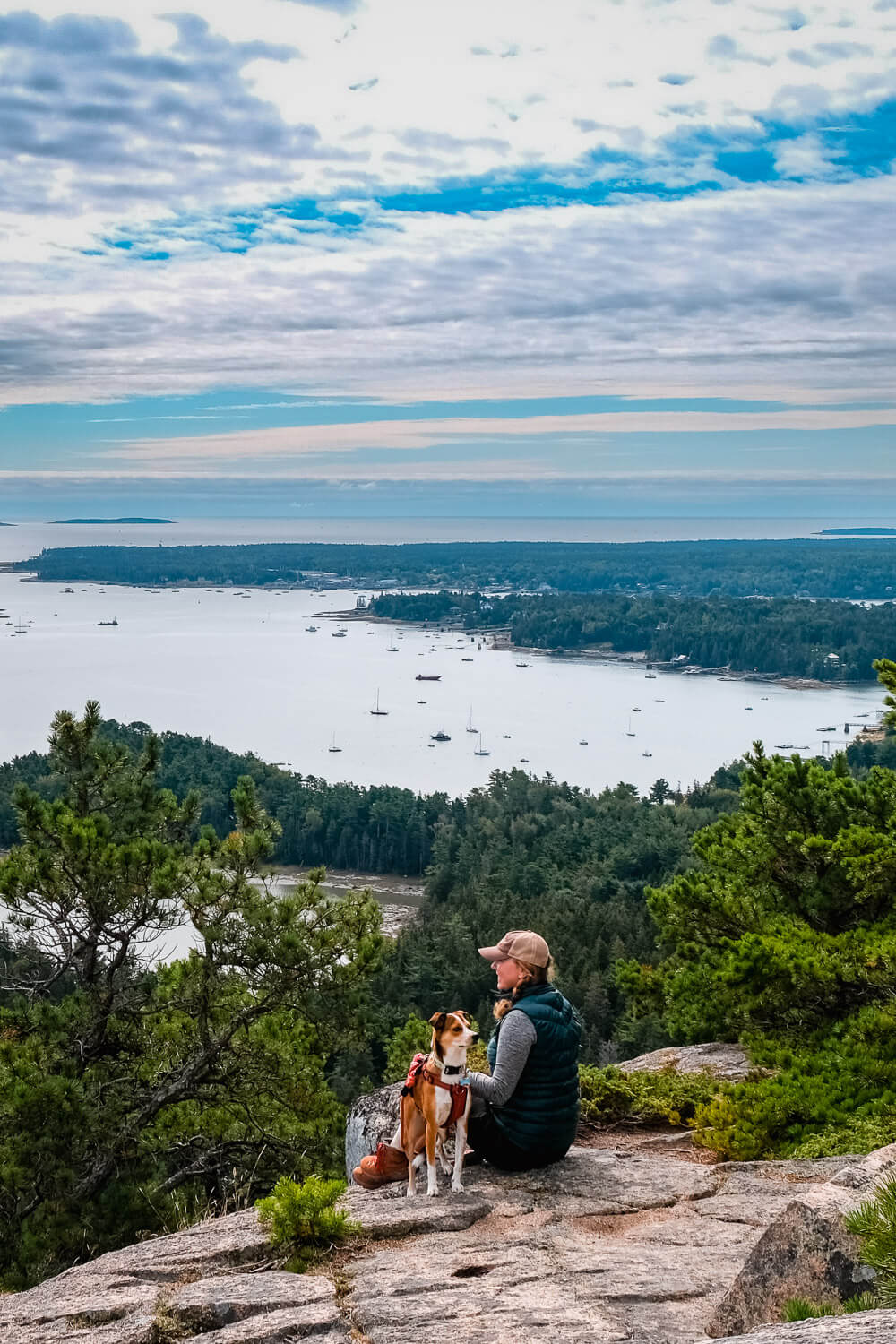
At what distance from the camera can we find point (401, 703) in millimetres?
89875

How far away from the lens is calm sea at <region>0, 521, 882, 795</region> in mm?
72000

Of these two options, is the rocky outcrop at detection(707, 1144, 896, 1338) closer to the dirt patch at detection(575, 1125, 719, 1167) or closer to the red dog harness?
the red dog harness

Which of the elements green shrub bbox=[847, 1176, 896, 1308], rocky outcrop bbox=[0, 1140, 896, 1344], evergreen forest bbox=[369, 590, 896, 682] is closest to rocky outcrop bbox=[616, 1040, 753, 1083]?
rocky outcrop bbox=[0, 1140, 896, 1344]

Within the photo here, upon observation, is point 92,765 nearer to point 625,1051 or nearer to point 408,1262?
point 408,1262

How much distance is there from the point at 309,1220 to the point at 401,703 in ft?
281

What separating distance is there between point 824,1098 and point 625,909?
1378 inches

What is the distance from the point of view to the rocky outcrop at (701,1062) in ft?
25.8

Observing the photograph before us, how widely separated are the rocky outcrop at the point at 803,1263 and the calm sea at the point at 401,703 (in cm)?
6221

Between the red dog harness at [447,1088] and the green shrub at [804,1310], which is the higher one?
the green shrub at [804,1310]

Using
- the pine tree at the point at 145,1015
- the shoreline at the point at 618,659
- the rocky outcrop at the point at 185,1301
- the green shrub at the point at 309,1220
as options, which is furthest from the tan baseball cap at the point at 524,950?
the shoreline at the point at 618,659

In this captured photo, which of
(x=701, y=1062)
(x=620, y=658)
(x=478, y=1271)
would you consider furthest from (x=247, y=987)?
(x=620, y=658)

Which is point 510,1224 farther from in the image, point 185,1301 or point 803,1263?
point 803,1263

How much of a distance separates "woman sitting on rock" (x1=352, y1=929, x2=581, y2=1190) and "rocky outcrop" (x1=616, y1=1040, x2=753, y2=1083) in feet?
8.66

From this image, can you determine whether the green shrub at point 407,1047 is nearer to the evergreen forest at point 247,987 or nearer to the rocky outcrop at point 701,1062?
the evergreen forest at point 247,987
